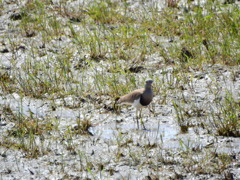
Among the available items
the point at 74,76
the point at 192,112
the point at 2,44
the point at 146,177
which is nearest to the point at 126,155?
the point at 146,177

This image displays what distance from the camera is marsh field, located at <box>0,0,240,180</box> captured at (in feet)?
16.6

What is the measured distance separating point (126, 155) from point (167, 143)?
0.52 metres

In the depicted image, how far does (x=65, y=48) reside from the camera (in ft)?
26.9

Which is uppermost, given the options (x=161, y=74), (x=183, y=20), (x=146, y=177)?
(x=183, y=20)

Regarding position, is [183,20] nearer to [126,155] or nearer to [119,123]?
[119,123]

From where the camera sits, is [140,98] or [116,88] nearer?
[140,98]

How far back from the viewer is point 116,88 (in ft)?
22.1

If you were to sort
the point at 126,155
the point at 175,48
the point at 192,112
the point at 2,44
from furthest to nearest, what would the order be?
the point at 2,44 < the point at 175,48 < the point at 192,112 < the point at 126,155

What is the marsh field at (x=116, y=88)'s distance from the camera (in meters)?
5.05

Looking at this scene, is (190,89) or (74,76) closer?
(190,89)

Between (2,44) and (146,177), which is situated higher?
(2,44)

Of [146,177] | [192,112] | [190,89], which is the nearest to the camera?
[146,177]

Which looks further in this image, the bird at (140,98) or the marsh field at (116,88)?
the bird at (140,98)

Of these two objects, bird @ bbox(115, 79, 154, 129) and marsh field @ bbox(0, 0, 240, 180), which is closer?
marsh field @ bbox(0, 0, 240, 180)
